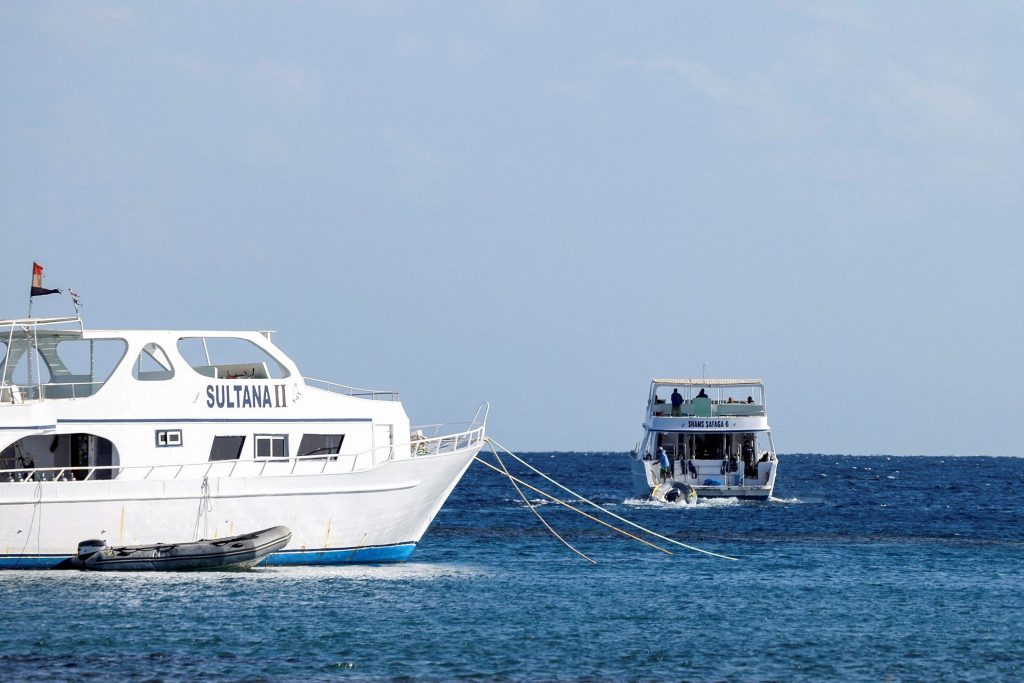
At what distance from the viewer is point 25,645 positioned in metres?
20.5

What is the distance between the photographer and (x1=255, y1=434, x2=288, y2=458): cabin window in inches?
1102

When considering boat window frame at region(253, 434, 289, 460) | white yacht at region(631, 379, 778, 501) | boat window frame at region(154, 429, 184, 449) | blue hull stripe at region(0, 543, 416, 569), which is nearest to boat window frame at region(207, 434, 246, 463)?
boat window frame at region(253, 434, 289, 460)

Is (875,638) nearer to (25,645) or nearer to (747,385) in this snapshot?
(25,645)

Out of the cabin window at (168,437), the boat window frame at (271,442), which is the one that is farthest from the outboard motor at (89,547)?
the boat window frame at (271,442)

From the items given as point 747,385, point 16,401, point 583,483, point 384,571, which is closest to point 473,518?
point 747,385

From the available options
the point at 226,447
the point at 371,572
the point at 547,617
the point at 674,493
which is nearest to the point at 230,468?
the point at 226,447

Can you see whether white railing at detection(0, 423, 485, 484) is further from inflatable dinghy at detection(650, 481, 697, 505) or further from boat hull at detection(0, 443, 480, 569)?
inflatable dinghy at detection(650, 481, 697, 505)

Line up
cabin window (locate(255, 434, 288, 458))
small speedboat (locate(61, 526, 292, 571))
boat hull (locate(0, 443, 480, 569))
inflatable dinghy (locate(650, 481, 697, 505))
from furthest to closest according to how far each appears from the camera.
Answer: inflatable dinghy (locate(650, 481, 697, 505)), cabin window (locate(255, 434, 288, 458)), boat hull (locate(0, 443, 480, 569)), small speedboat (locate(61, 526, 292, 571))

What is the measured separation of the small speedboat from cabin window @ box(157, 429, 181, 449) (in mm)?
2057

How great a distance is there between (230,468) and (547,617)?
300 inches

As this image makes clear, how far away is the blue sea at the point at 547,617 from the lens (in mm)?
19750

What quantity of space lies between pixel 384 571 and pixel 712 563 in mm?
8206

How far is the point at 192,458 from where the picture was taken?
90.0 feet

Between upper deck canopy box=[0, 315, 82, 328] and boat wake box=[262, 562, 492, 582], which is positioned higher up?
upper deck canopy box=[0, 315, 82, 328]
